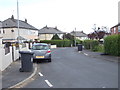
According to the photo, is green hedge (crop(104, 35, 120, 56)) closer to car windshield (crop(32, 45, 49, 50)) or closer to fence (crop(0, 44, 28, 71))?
car windshield (crop(32, 45, 49, 50))

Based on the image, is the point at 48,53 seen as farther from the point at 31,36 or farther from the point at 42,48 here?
the point at 31,36

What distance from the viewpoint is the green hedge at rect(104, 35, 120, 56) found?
16.9m

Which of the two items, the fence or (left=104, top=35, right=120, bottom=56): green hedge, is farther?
(left=104, top=35, right=120, bottom=56): green hedge

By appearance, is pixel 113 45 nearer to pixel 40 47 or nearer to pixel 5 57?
pixel 40 47

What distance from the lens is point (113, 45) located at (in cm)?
1773

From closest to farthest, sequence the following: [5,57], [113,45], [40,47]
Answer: [5,57]
[40,47]
[113,45]

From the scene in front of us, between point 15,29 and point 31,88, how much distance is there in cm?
4759

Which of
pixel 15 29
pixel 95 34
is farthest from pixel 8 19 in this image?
pixel 95 34

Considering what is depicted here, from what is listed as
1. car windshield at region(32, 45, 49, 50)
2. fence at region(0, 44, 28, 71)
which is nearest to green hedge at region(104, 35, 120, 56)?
car windshield at region(32, 45, 49, 50)

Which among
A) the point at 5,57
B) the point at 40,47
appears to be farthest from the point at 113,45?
the point at 5,57

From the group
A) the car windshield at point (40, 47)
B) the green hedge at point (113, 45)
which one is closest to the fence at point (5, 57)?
the car windshield at point (40, 47)

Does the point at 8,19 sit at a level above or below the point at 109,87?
above

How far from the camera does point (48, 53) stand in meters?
14.6

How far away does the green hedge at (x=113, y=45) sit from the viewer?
16.9 metres
